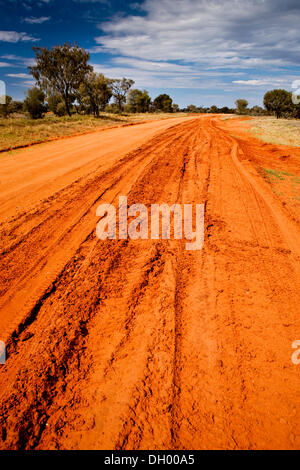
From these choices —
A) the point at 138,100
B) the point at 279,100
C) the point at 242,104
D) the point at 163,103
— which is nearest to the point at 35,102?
the point at 138,100

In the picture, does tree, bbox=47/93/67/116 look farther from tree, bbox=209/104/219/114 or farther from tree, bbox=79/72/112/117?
→ tree, bbox=209/104/219/114

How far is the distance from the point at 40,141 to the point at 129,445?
42.0 feet

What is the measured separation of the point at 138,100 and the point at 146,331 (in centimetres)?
6340

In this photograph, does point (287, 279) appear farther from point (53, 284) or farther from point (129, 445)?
point (53, 284)

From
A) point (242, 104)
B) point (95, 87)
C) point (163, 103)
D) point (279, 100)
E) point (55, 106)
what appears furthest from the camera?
point (242, 104)

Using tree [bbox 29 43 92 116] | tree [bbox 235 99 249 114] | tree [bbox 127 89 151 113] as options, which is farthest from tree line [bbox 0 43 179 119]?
tree [bbox 235 99 249 114]

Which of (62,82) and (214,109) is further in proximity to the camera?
(214,109)

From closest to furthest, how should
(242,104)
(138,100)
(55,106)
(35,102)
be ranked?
(35,102) < (55,106) < (138,100) < (242,104)

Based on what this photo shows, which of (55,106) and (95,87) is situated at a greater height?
(95,87)

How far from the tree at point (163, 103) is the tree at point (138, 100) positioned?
9.06 metres

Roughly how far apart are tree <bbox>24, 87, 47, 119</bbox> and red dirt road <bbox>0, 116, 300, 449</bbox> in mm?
30120

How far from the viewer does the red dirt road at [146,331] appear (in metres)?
1.87

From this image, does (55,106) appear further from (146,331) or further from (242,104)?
(242,104)

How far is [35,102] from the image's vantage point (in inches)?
1136
